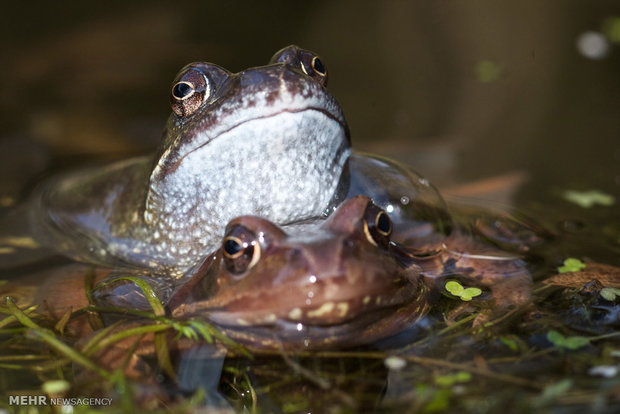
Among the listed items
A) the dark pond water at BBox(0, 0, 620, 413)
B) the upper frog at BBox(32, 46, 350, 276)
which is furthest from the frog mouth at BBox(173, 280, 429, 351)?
the dark pond water at BBox(0, 0, 620, 413)

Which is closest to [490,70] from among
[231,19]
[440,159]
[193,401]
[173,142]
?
[440,159]

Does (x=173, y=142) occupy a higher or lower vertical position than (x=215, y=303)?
higher

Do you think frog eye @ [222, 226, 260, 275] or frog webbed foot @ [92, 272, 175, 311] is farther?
frog webbed foot @ [92, 272, 175, 311]

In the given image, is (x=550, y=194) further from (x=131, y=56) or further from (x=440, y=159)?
(x=131, y=56)

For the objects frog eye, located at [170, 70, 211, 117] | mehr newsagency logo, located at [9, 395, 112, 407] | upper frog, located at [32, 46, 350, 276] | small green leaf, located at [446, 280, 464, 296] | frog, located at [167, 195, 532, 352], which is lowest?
mehr newsagency logo, located at [9, 395, 112, 407]

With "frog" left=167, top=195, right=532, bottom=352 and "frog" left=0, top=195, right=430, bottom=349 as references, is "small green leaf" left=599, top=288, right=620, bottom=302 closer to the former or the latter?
"frog" left=167, top=195, right=532, bottom=352

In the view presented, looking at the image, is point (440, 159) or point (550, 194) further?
point (440, 159)

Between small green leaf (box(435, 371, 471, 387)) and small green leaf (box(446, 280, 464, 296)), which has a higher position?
small green leaf (box(446, 280, 464, 296))
